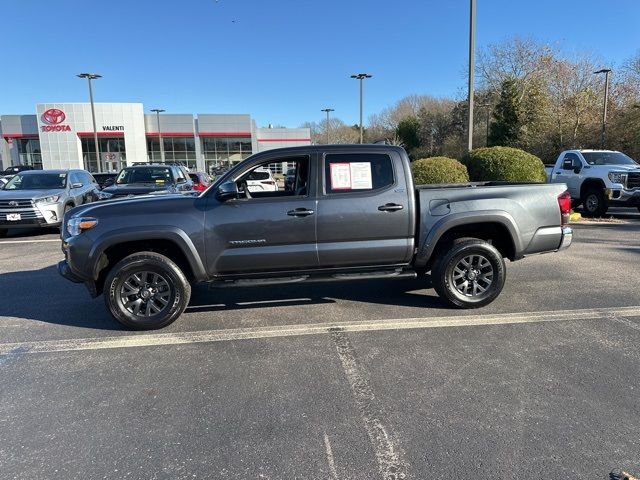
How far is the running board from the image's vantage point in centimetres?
495

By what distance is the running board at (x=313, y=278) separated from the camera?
16.2ft

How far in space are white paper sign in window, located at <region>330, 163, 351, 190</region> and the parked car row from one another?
614cm

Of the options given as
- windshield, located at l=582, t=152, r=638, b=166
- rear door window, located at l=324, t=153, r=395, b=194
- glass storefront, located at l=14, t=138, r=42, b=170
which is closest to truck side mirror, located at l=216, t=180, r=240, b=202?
rear door window, located at l=324, t=153, r=395, b=194

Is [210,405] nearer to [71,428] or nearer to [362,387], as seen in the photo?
[71,428]

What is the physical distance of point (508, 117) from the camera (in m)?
33.4

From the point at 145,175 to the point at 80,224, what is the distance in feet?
27.2

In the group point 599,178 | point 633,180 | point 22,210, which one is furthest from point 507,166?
point 22,210

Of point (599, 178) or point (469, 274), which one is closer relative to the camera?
point (469, 274)

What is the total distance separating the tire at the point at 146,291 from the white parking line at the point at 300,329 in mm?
189

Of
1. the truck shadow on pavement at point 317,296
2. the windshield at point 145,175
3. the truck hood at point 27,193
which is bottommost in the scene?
the truck shadow on pavement at point 317,296

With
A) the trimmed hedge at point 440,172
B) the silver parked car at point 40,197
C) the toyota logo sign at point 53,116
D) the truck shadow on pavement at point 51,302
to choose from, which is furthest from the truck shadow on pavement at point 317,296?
the toyota logo sign at point 53,116

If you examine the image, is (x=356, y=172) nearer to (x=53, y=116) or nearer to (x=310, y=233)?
(x=310, y=233)

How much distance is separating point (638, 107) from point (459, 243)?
82.1 ft

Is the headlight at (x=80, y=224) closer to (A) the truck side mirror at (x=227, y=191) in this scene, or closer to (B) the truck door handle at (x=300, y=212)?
(A) the truck side mirror at (x=227, y=191)
